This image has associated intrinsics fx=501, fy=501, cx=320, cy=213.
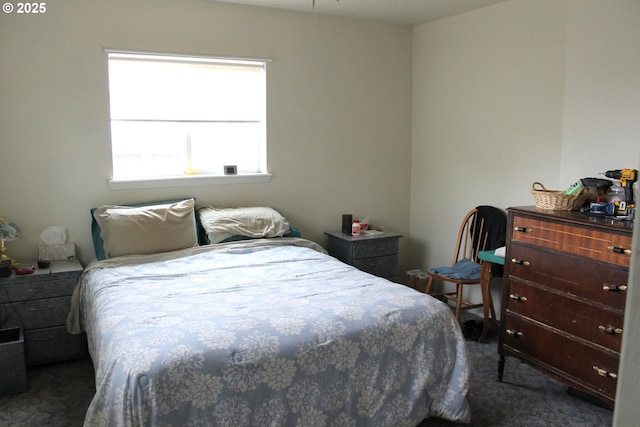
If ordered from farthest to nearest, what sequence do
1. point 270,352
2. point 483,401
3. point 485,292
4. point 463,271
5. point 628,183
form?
1. point 463,271
2. point 485,292
3. point 483,401
4. point 628,183
5. point 270,352

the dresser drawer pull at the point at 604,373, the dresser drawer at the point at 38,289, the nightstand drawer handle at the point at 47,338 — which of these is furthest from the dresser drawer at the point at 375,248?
the nightstand drawer handle at the point at 47,338

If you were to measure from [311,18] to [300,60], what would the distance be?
0.36 metres

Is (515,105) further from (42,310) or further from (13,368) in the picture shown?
(13,368)

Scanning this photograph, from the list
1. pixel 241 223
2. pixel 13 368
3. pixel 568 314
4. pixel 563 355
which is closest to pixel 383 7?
pixel 241 223

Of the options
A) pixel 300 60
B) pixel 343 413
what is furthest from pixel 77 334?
pixel 300 60

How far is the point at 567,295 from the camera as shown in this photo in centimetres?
257

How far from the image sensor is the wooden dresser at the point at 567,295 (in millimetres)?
2352

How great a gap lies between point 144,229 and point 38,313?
31.7 inches

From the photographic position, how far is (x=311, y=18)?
4109 mm

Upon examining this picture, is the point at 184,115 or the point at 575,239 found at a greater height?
the point at 184,115

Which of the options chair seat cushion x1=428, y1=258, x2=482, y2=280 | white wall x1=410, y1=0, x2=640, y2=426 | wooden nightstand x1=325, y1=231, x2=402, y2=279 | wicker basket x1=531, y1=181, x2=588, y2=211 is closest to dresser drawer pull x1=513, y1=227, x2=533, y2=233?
wicker basket x1=531, y1=181, x2=588, y2=211

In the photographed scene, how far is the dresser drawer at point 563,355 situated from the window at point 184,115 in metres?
2.30

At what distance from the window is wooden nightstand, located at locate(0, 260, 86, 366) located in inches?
34.4

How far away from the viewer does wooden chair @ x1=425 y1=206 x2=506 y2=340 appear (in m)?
3.56
